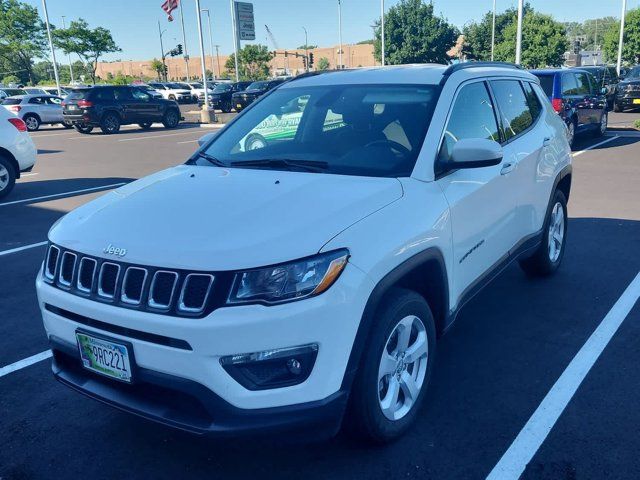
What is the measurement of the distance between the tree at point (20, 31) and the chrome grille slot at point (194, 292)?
66921 millimetres

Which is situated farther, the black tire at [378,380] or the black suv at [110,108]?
the black suv at [110,108]

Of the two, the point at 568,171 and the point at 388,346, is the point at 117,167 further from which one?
the point at 388,346

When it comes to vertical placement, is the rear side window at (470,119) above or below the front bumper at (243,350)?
above

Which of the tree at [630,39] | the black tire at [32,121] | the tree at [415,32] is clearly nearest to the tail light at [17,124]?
the black tire at [32,121]

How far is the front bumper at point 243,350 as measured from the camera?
7.68ft

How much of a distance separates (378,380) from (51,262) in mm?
1701

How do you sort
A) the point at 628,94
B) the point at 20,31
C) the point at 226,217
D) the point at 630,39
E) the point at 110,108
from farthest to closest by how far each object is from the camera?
the point at 20,31, the point at 630,39, the point at 110,108, the point at 628,94, the point at 226,217

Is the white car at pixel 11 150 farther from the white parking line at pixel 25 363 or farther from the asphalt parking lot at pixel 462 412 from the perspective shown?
the white parking line at pixel 25 363

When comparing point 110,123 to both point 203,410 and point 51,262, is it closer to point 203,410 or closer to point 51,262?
point 51,262

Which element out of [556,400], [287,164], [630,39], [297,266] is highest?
[630,39]

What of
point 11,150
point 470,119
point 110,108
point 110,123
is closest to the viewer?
point 470,119

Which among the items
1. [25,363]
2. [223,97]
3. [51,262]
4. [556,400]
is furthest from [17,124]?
[223,97]

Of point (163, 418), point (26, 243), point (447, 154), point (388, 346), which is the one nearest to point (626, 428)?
point (388, 346)

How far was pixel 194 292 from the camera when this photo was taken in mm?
2402
